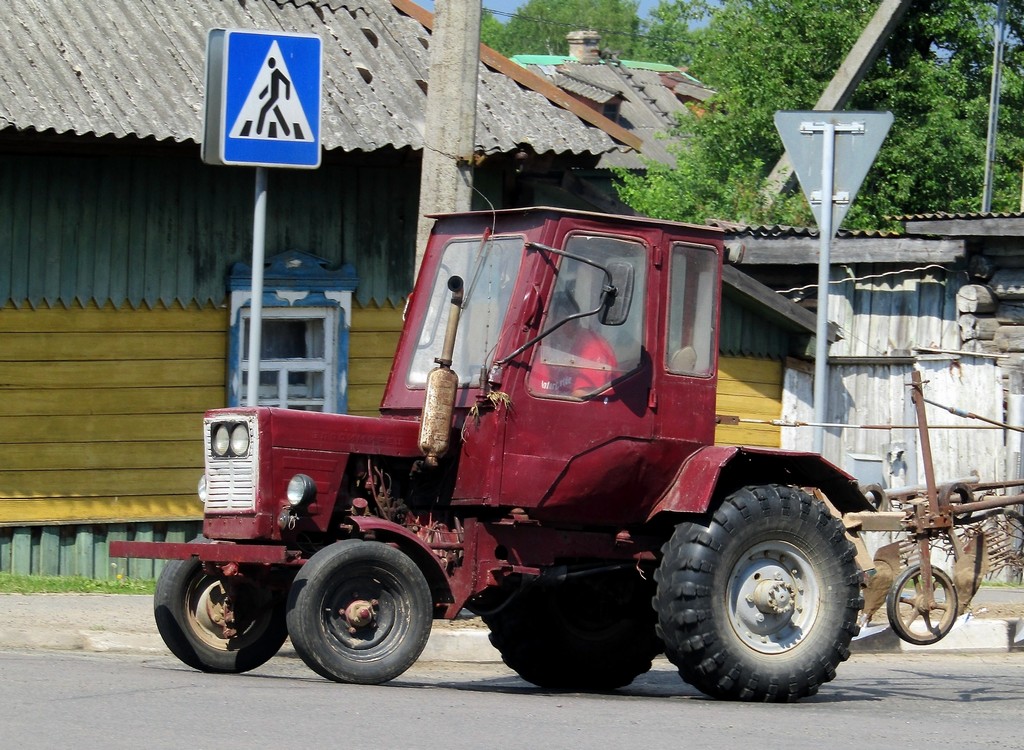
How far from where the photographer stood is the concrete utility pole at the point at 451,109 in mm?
10008

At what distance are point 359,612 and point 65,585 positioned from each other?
4787 millimetres

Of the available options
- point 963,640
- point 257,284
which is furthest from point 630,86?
point 257,284

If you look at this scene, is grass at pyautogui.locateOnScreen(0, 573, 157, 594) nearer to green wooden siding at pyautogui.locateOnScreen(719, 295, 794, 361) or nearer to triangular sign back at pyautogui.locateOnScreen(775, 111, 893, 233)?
triangular sign back at pyautogui.locateOnScreen(775, 111, 893, 233)

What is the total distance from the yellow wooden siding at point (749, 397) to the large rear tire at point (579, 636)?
6.52 m

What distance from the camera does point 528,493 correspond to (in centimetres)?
756

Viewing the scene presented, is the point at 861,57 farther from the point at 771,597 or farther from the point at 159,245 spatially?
the point at 771,597

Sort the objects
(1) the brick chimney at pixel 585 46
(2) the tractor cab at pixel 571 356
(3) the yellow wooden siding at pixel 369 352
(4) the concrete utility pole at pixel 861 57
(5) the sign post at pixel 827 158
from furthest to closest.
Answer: (1) the brick chimney at pixel 585 46
(4) the concrete utility pole at pixel 861 57
(3) the yellow wooden siding at pixel 369 352
(5) the sign post at pixel 827 158
(2) the tractor cab at pixel 571 356

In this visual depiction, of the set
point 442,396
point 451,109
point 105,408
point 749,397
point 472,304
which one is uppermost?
point 451,109

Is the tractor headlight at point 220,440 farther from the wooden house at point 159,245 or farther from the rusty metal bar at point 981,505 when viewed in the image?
the wooden house at point 159,245

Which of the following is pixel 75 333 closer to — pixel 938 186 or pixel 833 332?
pixel 833 332

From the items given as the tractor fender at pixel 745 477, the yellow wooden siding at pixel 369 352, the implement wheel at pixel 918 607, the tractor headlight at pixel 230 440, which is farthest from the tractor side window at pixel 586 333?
the yellow wooden siding at pixel 369 352

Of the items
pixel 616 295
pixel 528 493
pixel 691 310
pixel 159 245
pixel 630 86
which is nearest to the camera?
pixel 616 295

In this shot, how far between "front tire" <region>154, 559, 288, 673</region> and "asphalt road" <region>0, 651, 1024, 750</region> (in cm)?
11

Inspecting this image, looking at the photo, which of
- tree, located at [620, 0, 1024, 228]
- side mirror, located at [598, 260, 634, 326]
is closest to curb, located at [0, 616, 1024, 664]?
side mirror, located at [598, 260, 634, 326]
